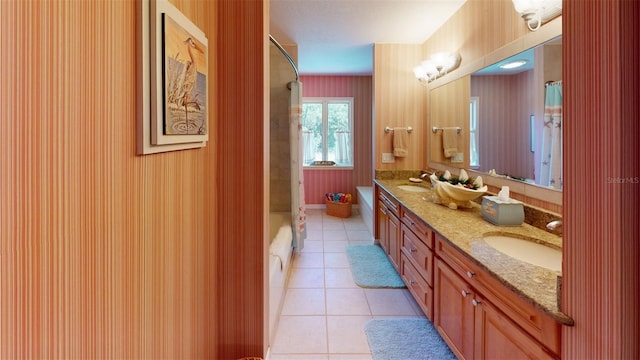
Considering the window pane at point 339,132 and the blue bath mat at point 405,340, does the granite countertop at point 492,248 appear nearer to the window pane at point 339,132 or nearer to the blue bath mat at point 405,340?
the blue bath mat at point 405,340

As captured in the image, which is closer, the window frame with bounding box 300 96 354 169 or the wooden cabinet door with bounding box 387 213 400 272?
the wooden cabinet door with bounding box 387 213 400 272

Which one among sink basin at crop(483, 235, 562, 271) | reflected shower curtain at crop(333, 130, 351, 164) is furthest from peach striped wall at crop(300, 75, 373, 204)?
sink basin at crop(483, 235, 562, 271)

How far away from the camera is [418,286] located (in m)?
2.22

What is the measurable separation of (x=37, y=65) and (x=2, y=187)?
0.74ft

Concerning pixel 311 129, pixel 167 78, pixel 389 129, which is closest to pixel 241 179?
pixel 167 78

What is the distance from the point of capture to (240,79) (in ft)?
4.78

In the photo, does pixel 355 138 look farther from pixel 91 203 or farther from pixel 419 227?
pixel 91 203

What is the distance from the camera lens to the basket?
5.32 meters

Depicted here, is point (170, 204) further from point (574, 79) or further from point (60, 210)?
point (574, 79)

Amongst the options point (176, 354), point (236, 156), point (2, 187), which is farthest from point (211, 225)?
point (2, 187)

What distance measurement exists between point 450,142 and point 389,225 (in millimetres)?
1044

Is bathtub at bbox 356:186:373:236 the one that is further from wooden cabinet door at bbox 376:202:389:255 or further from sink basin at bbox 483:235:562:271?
sink basin at bbox 483:235:562:271

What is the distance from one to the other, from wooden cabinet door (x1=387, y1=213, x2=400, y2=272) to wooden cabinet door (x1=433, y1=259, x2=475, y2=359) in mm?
882

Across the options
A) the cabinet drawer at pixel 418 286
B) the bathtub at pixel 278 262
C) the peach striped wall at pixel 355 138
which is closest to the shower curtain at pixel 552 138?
the cabinet drawer at pixel 418 286
